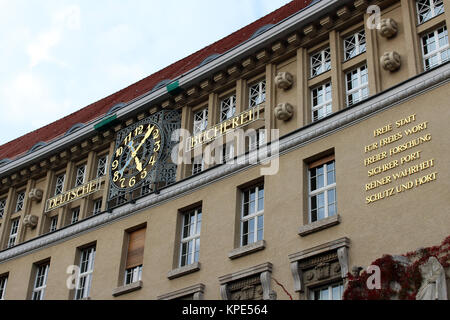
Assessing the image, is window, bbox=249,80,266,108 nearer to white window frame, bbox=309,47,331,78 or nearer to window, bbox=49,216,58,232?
white window frame, bbox=309,47,331,78

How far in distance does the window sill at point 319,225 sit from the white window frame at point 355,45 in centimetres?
547

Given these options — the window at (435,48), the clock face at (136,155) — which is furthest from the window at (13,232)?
the window at (435,48)

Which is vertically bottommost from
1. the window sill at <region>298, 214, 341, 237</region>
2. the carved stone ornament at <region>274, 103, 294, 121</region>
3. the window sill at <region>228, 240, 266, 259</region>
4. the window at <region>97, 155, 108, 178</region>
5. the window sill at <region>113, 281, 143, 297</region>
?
the window sill at <region>113, 281, 143, 297</region>

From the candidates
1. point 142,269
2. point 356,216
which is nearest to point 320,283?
point 356,216

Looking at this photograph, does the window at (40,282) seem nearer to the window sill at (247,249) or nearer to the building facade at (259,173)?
the building facade at (259,173)

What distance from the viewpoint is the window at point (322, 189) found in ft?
79.1

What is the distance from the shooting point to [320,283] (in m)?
22.7

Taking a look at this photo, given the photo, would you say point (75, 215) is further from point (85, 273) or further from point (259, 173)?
point (259, 173)

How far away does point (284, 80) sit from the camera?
2723cm

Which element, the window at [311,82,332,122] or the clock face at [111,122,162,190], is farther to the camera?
the clock face at [111,122,162,190]

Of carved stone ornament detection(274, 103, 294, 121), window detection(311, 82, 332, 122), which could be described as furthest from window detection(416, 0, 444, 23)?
carved stone ornament detection(274, 103, 294, 121)

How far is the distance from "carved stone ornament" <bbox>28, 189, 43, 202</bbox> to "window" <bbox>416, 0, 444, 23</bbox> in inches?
600

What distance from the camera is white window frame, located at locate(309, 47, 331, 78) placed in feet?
88.7
